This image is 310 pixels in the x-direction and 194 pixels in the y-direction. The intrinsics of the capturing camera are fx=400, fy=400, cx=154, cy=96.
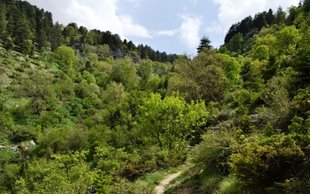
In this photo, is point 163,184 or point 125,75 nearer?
point 163,184

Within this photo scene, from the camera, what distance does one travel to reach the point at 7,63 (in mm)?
87250

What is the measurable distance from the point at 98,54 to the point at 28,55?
41.2 m

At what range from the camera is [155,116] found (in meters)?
29.0

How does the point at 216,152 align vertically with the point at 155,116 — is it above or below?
below

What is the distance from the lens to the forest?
47.8 ft

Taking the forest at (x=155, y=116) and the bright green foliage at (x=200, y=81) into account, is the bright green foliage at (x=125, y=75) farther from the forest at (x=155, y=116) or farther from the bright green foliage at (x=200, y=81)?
the bright green foliage at (x=200, y=81)

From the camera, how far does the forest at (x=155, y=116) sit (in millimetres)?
14570

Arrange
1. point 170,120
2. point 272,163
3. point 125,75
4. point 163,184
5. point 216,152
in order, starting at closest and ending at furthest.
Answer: point 272,163
point 216,152
point 163,184
point 170,120
point 125,75

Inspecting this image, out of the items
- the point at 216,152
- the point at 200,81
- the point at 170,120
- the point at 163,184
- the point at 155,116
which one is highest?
the point at 200,81

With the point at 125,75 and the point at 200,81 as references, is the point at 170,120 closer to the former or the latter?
the point at 200,81

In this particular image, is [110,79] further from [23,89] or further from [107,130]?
[107,130]

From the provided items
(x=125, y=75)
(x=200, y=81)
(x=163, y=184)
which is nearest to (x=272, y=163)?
(x=163, y=184)

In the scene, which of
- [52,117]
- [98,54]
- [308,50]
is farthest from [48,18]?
[308,50]

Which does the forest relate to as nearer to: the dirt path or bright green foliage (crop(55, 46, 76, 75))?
bright green foliage (crop(55, 46, 76, 75))
